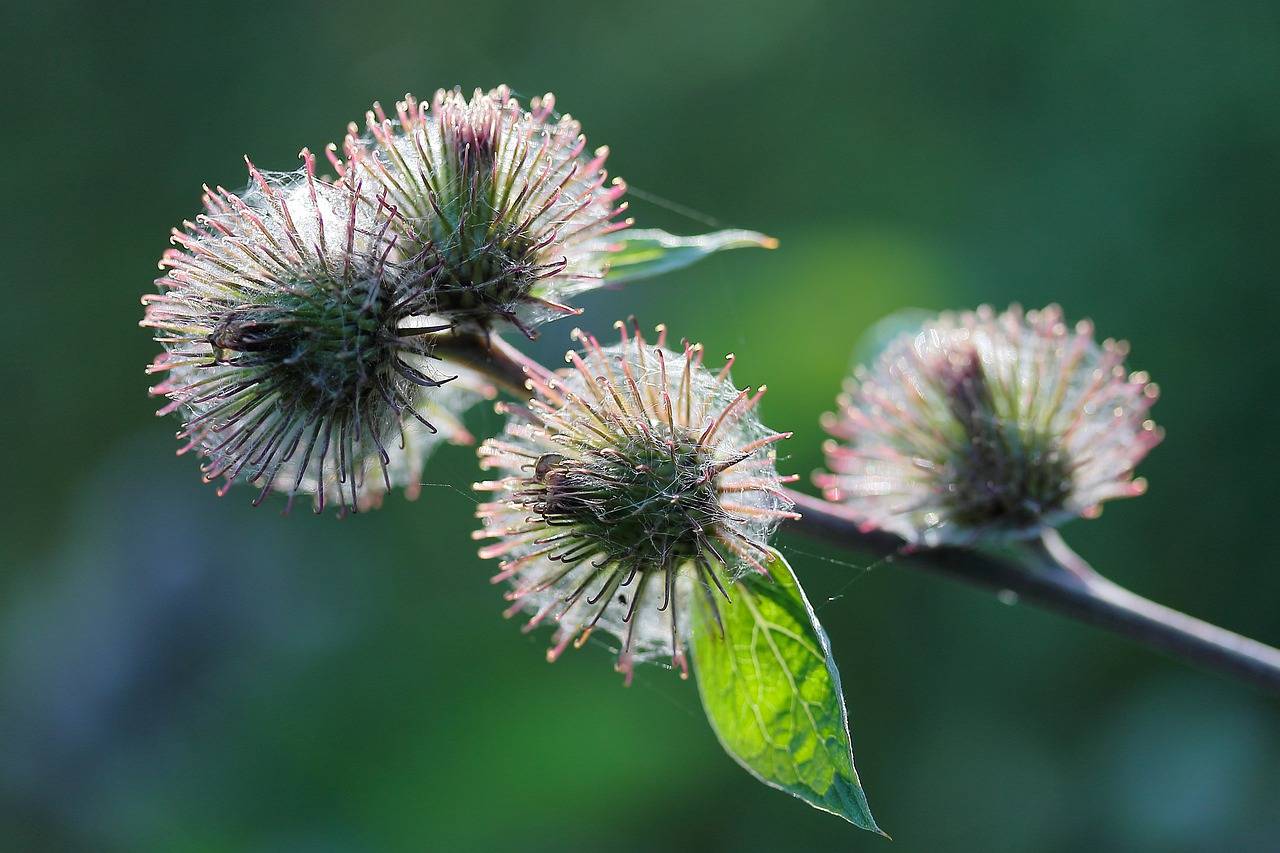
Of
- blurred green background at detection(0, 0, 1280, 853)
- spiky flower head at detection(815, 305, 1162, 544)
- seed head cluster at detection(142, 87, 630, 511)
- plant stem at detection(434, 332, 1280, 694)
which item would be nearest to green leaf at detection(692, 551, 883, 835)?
plant stem at detection(434, 332, 1280, 694)

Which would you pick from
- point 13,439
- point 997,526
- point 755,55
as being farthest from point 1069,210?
point 13,439

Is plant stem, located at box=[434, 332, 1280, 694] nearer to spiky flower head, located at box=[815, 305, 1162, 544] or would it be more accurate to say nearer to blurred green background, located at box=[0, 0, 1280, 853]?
spiky flower head, located at box=[815, 305, 1162, 544]

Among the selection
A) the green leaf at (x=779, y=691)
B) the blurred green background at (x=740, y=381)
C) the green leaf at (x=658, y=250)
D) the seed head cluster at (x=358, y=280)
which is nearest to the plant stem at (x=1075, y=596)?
the green leaf at (x=779, y=691)

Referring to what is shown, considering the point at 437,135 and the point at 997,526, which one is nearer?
the point at 437,135

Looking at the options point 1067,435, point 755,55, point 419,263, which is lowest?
point 419,263

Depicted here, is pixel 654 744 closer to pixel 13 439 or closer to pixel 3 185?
pixel 13 439

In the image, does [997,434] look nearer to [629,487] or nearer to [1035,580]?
[1035,580]

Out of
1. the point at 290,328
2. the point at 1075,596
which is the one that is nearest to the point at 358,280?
the point at 290,328
